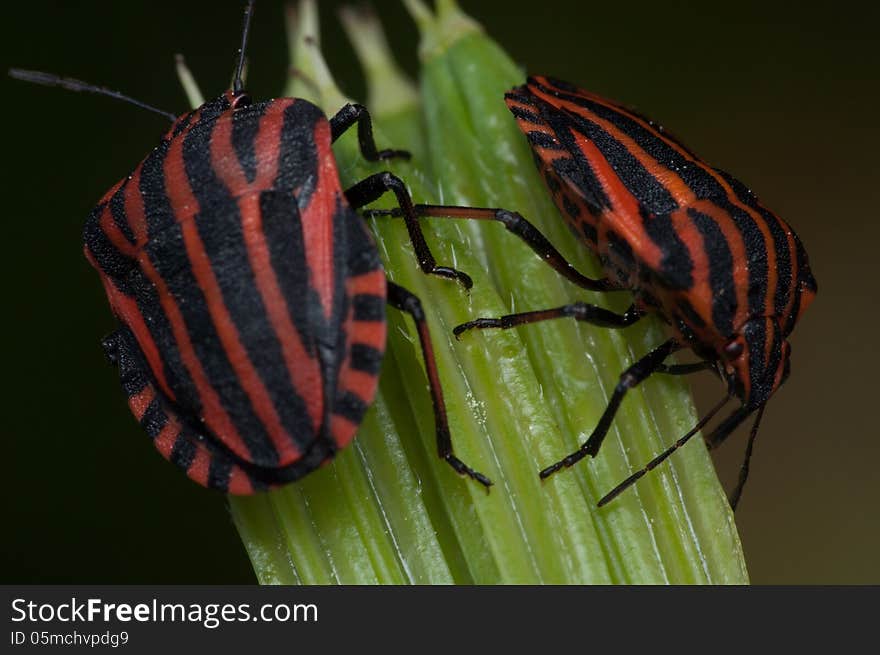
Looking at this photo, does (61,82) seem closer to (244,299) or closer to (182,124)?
(182,124)

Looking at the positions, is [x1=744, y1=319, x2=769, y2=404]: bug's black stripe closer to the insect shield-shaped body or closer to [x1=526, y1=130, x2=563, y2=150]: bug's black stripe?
[x1=526, y1=130, x2=563, y2=150]: bug's black stripe

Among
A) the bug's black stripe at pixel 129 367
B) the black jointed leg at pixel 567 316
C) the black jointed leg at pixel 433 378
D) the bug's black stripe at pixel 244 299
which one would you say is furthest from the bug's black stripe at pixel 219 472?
the black jointed leg at pixel 567 316

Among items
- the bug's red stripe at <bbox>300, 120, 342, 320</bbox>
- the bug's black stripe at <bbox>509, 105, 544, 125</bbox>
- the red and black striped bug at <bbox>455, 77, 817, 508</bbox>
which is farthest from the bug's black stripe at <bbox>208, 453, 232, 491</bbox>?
the bug's black stripe at <bbox>509, 105, 544, 125</bbox>

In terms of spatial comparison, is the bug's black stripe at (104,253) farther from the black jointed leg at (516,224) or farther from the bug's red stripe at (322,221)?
the black jointed leg at (516,224)

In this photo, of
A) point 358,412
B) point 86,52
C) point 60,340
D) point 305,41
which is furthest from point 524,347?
point 86,52

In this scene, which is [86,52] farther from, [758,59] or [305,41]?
[758,59]

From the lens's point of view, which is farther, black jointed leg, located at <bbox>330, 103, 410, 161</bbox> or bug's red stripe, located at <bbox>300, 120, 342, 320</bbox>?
black jointed leg, located at <bbox>330, 103, 410, 161</bbox>
